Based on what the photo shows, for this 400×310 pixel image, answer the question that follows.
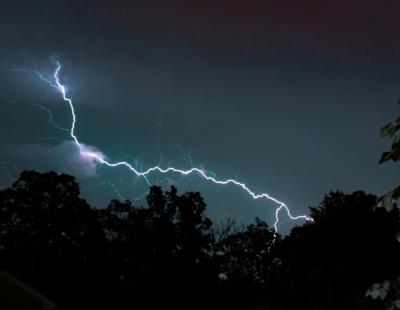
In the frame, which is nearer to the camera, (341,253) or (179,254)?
(341,253)

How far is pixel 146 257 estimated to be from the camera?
35.1 meters

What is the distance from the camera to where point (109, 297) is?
1270 inches

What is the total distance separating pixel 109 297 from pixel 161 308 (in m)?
3.26

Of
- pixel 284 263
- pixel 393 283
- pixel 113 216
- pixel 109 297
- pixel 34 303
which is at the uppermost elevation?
pixel 113 216

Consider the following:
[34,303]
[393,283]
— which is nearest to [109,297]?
[34,303]

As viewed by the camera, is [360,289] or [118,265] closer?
[360,289]

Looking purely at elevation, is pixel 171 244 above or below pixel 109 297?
above

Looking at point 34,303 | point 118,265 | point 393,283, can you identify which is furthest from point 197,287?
point 393,283

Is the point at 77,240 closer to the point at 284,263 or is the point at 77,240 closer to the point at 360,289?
the point at 284,263

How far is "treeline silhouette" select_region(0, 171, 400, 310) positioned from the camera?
26406 millimetres

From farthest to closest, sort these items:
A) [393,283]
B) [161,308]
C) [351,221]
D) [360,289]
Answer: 1. [161,308]
2. [351,221]
3. [360,289]
4. [393,283]

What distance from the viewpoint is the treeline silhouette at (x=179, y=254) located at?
26.4 meters

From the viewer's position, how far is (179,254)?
35.8m

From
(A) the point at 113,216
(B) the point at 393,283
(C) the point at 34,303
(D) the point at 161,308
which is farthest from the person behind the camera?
(A) the point at 113,216
